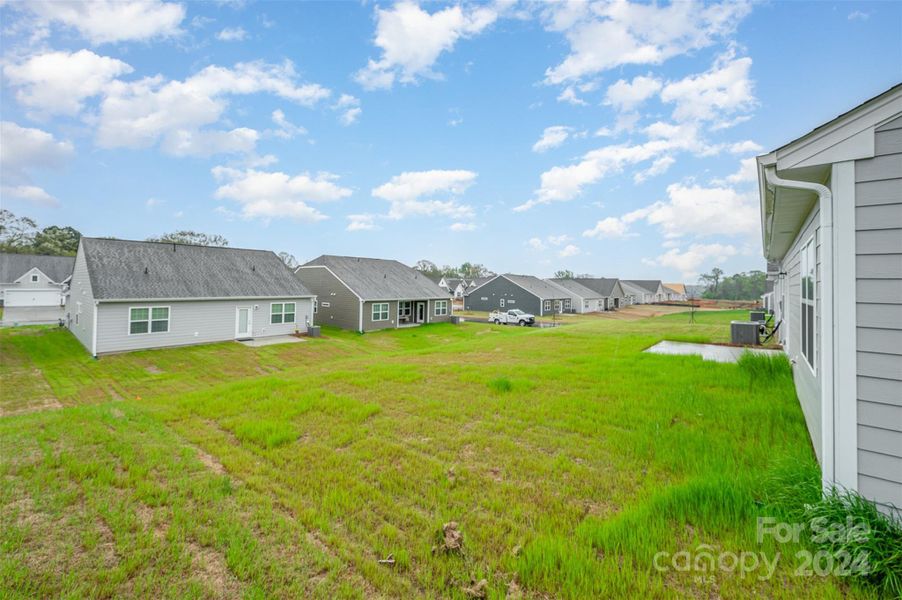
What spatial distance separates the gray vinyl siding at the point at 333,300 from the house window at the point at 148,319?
10068 millimetres

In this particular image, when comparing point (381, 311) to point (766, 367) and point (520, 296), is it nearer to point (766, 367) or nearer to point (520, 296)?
point (766, 367)

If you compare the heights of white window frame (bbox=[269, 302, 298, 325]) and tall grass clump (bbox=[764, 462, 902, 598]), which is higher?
white window frame (bbox=[269, 302, 298, 325])

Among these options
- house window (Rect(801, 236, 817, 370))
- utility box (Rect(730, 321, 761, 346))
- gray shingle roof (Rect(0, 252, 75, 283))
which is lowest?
utility box (Rect(730, 321, 761, 346))

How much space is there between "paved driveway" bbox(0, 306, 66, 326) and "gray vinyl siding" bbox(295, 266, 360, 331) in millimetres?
15236

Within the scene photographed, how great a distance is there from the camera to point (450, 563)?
298 centimetres

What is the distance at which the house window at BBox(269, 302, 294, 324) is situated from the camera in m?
21.9

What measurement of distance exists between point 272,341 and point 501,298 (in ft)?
108

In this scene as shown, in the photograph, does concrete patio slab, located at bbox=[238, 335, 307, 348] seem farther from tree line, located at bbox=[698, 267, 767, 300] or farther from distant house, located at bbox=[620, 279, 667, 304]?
tree line, located at bbox=[698, 267, 767, 300]

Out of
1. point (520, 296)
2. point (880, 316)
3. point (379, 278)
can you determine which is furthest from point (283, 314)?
point (520, 296)

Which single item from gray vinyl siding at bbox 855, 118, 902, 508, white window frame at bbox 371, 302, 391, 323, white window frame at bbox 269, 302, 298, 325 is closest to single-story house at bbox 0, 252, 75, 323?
white window frame at bbox 269, 302, 298, 325

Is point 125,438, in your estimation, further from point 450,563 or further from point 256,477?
point 450,563

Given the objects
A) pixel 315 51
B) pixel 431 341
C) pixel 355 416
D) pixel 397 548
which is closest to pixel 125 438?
pixel 355 416

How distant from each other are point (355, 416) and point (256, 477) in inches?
90.5

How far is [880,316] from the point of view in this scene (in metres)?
3.11
